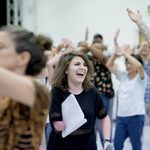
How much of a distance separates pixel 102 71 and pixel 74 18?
4323 millimetres

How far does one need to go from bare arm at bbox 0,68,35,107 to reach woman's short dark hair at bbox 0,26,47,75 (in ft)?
0.70

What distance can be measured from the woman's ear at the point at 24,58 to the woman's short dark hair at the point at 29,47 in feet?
0.04

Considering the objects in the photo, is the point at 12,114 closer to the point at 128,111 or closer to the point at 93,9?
the point at 128,111

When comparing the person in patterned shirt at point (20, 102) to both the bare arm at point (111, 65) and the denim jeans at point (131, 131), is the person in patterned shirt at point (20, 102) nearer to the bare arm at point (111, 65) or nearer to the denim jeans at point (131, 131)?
the denim jeans at point (131, 131)

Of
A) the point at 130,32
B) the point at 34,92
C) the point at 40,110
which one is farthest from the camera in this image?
the point at 130,32

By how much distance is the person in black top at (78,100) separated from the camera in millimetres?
3287

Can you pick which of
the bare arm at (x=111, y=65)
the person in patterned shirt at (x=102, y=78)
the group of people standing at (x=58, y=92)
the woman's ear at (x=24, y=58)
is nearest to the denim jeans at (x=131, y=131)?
the group of people standing at (x=58, y=92)

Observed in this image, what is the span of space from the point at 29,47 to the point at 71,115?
5.08 ft

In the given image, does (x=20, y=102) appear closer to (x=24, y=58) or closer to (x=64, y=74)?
(x=24, y=58)

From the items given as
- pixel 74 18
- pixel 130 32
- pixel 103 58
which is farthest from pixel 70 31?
pixel 103 58

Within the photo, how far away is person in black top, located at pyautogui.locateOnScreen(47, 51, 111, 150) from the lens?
3.29 meters

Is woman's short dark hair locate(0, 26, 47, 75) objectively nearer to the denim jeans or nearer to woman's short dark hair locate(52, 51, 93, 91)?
woman's short dark hair locate(52, 51, 93, 91)

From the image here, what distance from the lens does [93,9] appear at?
10477mm

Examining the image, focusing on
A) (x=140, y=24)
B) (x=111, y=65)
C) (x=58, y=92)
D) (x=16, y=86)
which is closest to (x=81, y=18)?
(x=111, y=65)
